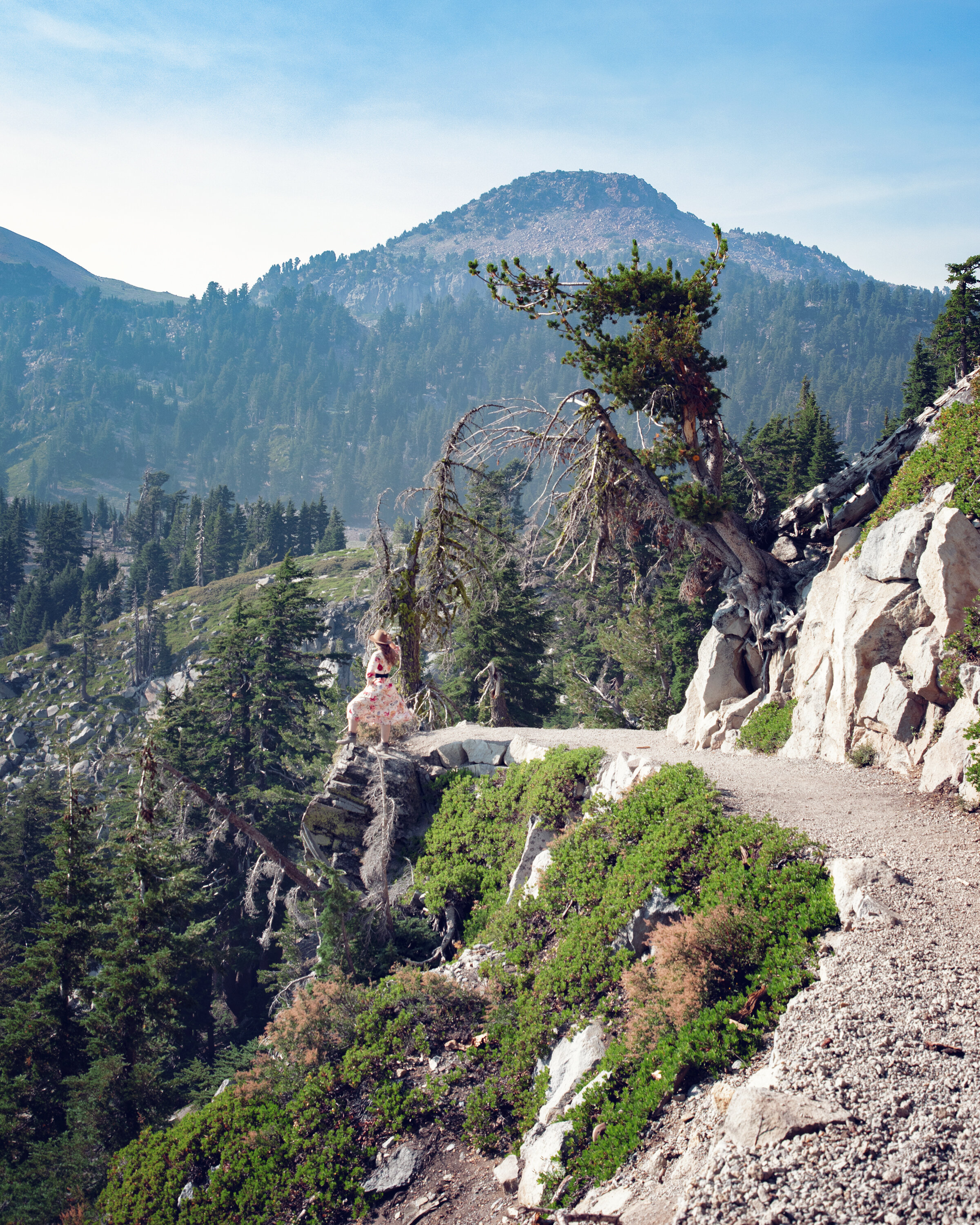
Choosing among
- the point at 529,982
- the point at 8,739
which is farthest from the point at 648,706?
the point at 8,739

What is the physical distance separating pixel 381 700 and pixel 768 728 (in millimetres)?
7747

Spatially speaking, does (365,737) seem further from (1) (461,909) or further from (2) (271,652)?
(2) (271,652)

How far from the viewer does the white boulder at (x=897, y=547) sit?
12016 mm

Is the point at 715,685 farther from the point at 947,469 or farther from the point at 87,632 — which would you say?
the point at 87,632

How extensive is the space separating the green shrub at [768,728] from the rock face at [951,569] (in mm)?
3585

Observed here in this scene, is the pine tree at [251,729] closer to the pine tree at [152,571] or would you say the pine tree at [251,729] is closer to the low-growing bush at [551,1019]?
the low-growing bush at [551,1019]

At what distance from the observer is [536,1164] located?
25.2 feet

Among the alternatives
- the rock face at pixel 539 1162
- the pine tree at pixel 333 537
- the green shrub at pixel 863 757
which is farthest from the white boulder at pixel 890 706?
the pine tree at pixel 333 537

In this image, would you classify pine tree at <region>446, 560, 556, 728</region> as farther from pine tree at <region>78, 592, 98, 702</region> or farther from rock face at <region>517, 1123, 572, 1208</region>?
pine tree at <region>78, 592, 98, 702</region>

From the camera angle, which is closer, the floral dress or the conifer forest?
the conifer forest

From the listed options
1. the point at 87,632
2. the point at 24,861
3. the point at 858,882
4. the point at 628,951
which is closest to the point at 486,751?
the point at 628,951

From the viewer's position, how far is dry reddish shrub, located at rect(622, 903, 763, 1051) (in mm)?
7531

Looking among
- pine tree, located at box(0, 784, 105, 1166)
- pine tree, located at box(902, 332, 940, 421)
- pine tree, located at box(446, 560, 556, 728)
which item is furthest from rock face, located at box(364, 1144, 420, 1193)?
Result: pine tree, located at box(902, 332, 940, 421)

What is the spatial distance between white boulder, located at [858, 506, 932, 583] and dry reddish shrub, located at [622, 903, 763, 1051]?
688 centimetres
